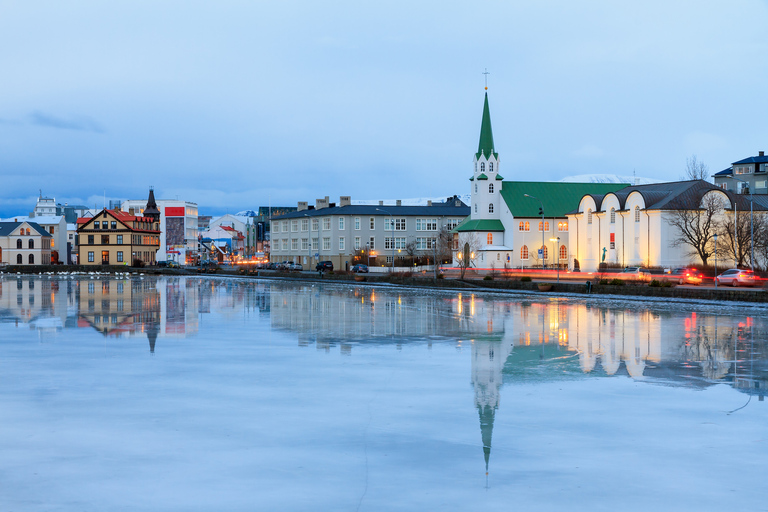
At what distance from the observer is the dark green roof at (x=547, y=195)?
98.9 m

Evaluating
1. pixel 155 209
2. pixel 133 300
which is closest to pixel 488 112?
pixel 133 300

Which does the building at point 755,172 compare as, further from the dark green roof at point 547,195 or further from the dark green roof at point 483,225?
the dark green roof at point 483,225

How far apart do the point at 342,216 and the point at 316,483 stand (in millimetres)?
101013

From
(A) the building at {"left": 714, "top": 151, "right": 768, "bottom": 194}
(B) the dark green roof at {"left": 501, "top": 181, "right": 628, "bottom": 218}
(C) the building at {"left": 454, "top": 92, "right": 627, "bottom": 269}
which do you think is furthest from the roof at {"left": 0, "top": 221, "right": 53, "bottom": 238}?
(A) the building at {"left": 714, "top": 151, "right": 768, "bottom": 194}

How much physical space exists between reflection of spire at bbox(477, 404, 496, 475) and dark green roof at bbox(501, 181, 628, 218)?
3328 inches

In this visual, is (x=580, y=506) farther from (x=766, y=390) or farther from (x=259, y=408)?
(x=766, y=390)

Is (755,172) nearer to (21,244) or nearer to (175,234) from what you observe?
(175,234)

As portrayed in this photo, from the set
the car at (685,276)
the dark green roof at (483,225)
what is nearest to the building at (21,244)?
the dark green roof at (483,225)

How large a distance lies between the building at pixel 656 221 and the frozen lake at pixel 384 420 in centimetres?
4836

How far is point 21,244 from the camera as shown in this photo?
→ 14350cm

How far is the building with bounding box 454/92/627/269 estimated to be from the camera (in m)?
96.9

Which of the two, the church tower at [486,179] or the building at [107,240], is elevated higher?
the church tower at [486,179]

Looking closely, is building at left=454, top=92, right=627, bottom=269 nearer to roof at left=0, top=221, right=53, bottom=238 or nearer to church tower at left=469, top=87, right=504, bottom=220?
church tower at left=469, top=87, right=504, bottom=220

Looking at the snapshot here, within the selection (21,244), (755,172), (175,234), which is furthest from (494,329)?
(175,234)
